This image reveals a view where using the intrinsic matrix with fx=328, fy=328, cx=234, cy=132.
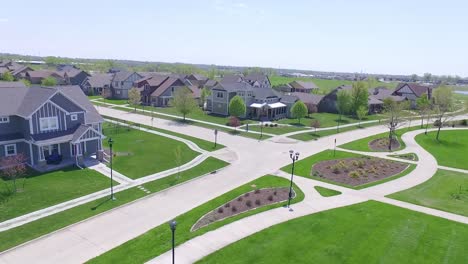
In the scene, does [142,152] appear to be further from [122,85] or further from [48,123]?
[122,85]

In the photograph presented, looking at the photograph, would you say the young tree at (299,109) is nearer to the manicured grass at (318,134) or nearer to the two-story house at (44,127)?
the manicured grass at (318,134)

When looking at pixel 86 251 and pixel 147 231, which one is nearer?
pixel 86 251

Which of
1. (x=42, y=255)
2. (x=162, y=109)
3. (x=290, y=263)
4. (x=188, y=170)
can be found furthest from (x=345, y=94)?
(x=42, y=255)

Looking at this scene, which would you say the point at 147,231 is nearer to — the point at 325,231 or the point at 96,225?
the point at 96,225

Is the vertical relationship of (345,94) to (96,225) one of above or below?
above

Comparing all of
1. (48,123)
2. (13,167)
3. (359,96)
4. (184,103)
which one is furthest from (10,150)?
(359,96)

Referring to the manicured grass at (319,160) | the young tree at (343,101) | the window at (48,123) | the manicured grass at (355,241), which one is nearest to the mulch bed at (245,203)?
the manicured grass at (355,241)
